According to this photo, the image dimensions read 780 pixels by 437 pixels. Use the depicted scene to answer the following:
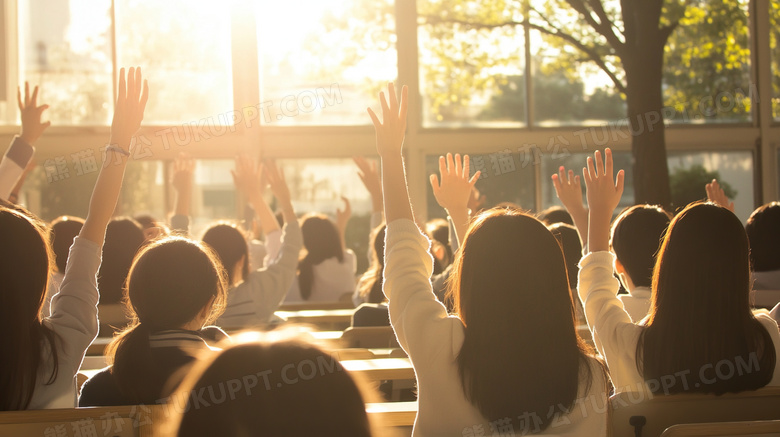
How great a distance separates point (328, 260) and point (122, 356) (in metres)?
3.88

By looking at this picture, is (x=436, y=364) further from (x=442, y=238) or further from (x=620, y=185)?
(x=442, y=238)

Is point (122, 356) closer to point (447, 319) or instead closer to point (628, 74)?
point (447, 319)

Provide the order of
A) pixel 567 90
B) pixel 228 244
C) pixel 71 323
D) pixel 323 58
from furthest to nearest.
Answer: pixel 567 90 < pixel 323 58 < pixel 228 244 < pixel 71 323

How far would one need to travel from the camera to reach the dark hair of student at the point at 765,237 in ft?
12.5

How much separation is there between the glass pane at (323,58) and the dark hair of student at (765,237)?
6.21 meters

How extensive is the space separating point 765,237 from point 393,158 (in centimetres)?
271

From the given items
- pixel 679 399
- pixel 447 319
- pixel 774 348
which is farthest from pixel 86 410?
pixel 774 348

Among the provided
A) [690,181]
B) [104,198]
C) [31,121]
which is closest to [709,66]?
[690,181]

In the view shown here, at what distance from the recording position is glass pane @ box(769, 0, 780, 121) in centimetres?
1009

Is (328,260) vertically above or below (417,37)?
below

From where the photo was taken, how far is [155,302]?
198 cm

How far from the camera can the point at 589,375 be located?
5.71 ft

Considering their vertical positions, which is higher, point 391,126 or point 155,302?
point 391,126

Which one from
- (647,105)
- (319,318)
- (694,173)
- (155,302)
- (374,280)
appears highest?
(647,105)
